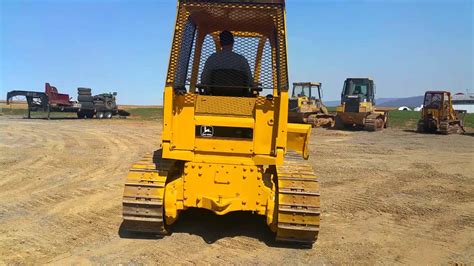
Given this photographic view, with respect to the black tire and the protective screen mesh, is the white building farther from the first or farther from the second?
the protective screen mesh

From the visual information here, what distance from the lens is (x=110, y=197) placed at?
8.03 metres

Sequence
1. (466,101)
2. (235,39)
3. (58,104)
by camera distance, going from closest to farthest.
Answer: (235,39) < (58,104) < (466,101)

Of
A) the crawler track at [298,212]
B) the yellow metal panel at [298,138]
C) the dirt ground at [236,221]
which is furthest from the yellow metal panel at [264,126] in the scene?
the dirt ground at [236,221]

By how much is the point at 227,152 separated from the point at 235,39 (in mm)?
1693

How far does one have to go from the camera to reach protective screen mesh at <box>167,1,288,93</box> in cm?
577

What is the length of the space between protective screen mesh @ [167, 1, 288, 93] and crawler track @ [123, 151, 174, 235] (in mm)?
1188

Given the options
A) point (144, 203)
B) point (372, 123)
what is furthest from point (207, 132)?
point (372, 123)

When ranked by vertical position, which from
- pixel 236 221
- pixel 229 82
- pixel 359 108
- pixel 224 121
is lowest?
pixel 236 221

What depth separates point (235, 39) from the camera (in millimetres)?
6484

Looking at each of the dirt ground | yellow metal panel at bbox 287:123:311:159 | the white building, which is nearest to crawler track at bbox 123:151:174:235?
the dirt ground

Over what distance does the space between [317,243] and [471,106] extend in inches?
3230

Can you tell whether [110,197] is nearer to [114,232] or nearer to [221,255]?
[114,232]

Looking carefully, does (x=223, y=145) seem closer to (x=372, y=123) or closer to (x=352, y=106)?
(x=372, y=123)

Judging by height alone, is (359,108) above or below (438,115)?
above
